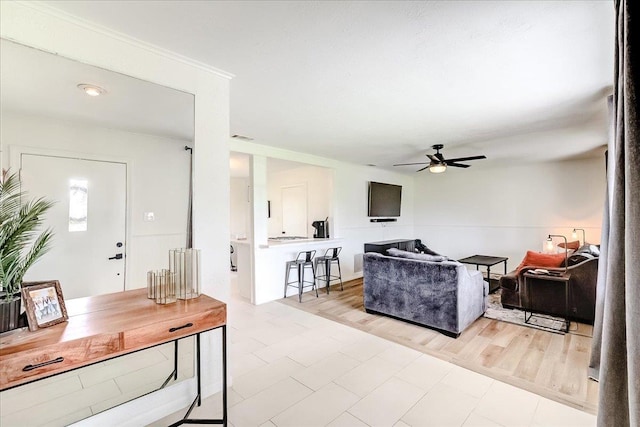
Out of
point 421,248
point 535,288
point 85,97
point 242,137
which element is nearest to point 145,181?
point 85,97

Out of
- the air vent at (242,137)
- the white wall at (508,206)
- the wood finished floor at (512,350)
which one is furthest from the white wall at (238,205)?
the white wall at (508,206)

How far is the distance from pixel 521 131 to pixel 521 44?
2.39 m

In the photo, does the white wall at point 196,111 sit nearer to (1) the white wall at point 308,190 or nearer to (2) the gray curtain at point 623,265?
(2) the gray curtain at point 623,265

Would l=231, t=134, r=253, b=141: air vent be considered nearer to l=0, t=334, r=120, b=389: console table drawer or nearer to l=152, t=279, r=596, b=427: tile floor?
l=152, t=279, r=596, b=427: tile floor

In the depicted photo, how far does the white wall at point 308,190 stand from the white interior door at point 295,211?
0.33 feet

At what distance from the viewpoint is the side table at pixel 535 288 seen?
11.4 ft

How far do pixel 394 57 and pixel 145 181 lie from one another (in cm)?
197

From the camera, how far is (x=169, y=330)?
158 centimetres

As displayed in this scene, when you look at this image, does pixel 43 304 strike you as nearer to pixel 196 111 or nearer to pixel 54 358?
pixel 54 358

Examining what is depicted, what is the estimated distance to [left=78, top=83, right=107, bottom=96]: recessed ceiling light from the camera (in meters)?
1.78

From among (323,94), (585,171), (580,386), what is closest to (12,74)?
(323,94)

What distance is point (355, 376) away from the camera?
7.97 ft

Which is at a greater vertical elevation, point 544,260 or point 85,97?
point 85,97

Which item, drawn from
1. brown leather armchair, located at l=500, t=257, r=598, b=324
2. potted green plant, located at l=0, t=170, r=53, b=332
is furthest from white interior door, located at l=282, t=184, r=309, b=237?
potted green plant, located at l=0, t=170, r=53, b=332
